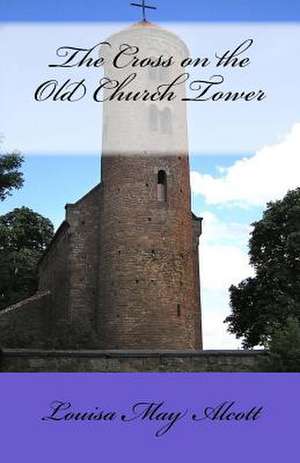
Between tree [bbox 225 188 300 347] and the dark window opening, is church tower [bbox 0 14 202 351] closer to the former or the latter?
the dark window opening

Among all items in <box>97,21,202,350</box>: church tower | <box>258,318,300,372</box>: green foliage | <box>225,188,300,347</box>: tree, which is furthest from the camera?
<box>225,188,300,347</box>: tree

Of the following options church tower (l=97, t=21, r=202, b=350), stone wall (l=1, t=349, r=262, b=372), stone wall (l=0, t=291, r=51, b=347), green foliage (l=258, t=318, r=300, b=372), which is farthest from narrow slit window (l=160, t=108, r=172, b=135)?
green foliage (l=258, t=318, r=300, b=372)

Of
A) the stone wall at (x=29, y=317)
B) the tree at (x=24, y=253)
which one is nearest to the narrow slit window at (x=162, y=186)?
the stone wall at (x=29, y=317)

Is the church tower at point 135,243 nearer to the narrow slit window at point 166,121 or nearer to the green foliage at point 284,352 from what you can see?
the narrow slit window at point 166,121

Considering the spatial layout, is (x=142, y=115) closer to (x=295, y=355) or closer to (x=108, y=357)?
(x=108, y=357)

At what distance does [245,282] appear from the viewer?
3256cm

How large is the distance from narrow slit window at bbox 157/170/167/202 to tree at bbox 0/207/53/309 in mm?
12697

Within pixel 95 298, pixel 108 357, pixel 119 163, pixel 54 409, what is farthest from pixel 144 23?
pixel 54 409

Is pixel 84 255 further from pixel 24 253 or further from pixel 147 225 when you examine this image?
pixel 24 253

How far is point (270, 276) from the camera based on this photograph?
1218 inches

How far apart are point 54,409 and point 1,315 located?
2076 centimetres

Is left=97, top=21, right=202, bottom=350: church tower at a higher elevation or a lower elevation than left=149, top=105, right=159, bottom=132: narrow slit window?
lower

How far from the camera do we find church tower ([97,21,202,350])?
2412 centimetres

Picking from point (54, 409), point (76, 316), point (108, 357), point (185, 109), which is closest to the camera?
point (54, 409)
